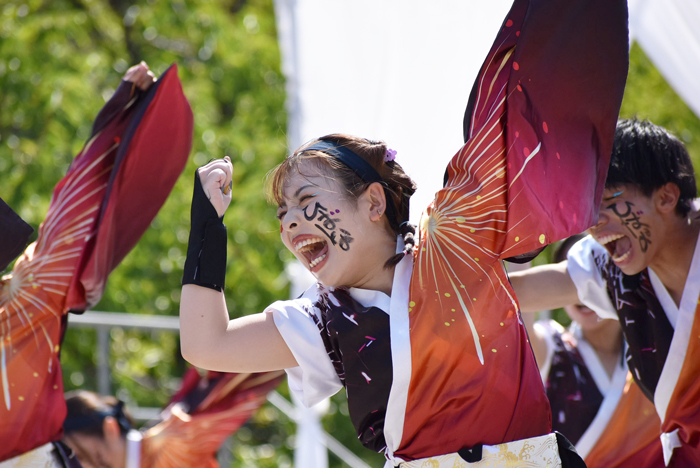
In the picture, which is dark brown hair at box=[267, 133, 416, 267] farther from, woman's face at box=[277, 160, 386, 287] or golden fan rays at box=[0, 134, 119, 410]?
golden fan rays at box=[0, 134, 119, 410]

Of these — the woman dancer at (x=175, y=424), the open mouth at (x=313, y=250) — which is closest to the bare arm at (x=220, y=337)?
the open mouth at (x=313, y=250)

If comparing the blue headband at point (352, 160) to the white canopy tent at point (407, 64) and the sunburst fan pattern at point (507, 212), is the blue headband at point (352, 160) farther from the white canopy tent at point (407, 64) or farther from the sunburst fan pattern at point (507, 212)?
the white canopy tent at point (407, 64)

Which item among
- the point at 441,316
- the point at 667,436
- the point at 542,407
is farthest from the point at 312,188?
the point at 667,436

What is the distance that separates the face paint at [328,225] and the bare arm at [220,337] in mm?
181

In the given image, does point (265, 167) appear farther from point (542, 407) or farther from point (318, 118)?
point (542, 407)

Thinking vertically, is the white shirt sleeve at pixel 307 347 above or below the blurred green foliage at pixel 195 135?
above

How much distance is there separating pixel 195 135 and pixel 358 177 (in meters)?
3.48

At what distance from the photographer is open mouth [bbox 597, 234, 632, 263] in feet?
5.14

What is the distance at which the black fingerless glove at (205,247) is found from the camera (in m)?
1.34

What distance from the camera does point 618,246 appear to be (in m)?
1.59

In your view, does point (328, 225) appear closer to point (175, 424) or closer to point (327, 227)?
point (327, 227)

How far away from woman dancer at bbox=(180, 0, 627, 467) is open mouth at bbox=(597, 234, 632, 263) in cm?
24

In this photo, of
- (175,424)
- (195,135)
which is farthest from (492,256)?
(195,135)

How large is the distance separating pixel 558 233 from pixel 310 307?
44 centimetres
